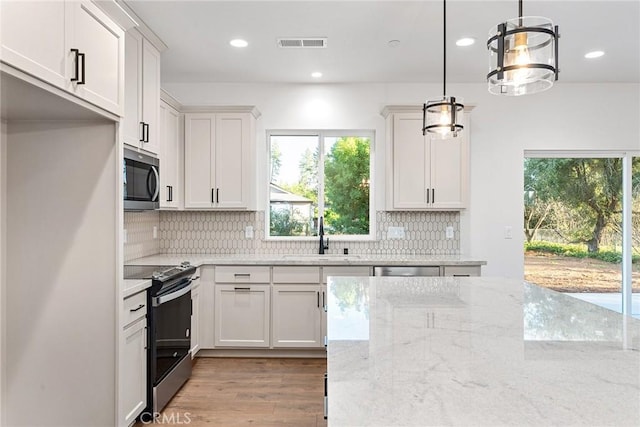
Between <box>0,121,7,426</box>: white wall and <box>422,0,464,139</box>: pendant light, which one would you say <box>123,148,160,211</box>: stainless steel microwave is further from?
<box>422,0,464,139</box>: pendant light

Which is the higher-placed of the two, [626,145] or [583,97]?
[583,97]

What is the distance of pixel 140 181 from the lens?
2.78 metres

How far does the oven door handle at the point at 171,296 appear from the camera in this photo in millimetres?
2479

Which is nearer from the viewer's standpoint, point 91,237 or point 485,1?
point 91,237

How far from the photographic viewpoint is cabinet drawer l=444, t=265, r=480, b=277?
3592 millimetres

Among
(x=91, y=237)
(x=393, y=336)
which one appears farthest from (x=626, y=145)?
(x=91, y=237)

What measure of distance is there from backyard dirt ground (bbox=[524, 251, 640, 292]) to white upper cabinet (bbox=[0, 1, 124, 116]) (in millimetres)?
4258

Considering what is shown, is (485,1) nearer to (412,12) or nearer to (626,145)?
(412,12)

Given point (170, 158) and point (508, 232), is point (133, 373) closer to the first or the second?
point (170, 158)

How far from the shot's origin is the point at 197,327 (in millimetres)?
3492

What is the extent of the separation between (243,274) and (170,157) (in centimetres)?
132

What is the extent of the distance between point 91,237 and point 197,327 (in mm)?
1709

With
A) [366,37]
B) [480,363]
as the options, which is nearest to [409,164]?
[366,37]

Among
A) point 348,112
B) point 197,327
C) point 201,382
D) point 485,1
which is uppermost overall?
point 485,1
